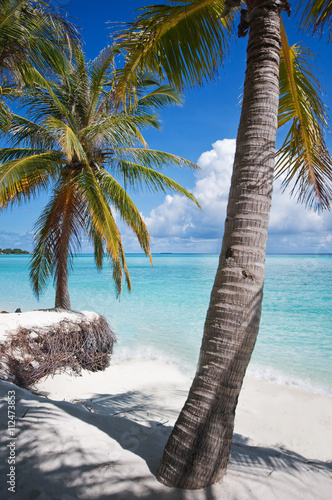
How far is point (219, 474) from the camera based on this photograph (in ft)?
6.91

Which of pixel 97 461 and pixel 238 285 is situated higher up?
pixel 238 285

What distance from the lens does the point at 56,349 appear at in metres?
5.64

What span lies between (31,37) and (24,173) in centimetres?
256

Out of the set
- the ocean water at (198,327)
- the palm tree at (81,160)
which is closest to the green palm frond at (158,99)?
the palm tree at (81,160)

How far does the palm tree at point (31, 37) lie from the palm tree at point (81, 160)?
2.15 meters

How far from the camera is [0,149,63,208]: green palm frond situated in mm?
5801

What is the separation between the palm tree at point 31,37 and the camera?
4293 mm

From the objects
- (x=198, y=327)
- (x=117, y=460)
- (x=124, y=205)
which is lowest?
(x=198, y=327)

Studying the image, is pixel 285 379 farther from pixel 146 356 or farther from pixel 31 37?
pixel 31 37

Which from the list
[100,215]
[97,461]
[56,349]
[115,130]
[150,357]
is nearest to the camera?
[97,461]

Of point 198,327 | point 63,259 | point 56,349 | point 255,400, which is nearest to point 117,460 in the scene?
point 56,349

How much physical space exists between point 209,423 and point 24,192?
7.46 m

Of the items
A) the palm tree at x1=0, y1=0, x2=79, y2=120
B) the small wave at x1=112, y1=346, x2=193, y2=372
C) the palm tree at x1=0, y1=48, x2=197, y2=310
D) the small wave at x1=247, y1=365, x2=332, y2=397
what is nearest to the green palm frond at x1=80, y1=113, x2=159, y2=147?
the palm tree at x1=0, y1=48, x2=197, y2=310

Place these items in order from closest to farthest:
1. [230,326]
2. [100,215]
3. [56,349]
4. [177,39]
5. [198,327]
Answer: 1. [230,326]
2. [177,39]
3. [56,349]
4. [100,215]
5. [198,327]
